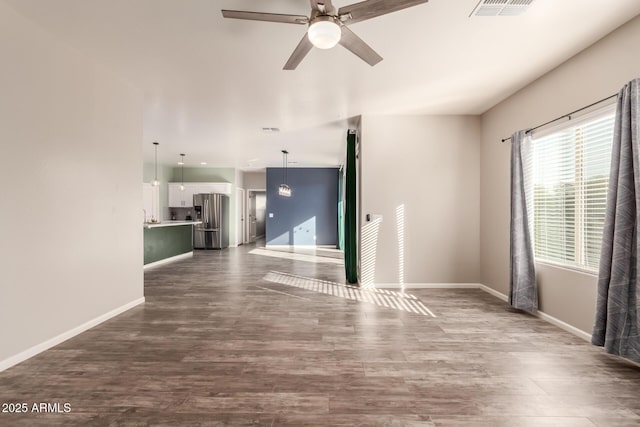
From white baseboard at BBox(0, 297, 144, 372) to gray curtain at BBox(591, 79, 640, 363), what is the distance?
15.4ft

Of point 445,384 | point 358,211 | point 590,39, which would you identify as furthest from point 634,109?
point 358,211

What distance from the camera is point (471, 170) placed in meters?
4.90

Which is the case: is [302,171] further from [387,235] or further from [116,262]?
[116,262]

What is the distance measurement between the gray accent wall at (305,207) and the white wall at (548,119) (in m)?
6.19

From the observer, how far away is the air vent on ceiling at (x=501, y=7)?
2.25 metres

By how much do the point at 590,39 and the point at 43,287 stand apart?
531 centimetres

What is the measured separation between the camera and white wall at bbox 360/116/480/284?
16.1 feet

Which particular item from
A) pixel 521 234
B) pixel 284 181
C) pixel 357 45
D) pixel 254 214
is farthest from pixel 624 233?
pixel 254 214

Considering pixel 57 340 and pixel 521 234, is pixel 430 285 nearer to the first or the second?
pixel 521 234

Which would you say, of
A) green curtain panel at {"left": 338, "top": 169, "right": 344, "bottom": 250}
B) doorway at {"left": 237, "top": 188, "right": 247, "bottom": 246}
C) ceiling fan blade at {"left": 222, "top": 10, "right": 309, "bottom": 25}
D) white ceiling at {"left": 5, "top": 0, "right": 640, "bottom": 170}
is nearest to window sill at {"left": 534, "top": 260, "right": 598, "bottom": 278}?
white ceiling at {"left": 5, "top": 0, "right": 640, "bottom": 170}

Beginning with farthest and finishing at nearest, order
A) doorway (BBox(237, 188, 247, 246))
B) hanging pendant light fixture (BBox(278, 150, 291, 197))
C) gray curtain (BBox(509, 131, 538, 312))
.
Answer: doorway (BBox(237, 188, 247, 246))
hanging pendant light fixture (BBox(278, 150, 291, 197))
gray curtain (BBox(509, 131, 538, 312))

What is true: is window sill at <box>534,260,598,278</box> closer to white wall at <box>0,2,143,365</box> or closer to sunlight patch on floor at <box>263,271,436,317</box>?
sunlight patch on floor at <box>263,271,436,317</box>

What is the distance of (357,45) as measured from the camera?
226cm

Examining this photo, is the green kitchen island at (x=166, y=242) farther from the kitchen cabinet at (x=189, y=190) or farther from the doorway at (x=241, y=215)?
the doorway at (x=241, y=215)
